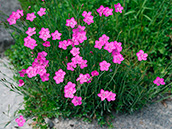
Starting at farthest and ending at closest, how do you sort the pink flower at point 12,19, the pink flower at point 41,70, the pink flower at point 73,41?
1. the pink flower at point 12,19
2. the pink flower at point 73,41
3. the pink flower at point 41,70

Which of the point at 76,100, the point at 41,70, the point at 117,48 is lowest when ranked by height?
the point at 76,100

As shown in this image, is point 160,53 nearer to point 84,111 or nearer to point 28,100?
point 84,111

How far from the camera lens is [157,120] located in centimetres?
233

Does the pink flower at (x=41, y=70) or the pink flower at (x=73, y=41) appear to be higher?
the pink flower at (x=73, y=41)

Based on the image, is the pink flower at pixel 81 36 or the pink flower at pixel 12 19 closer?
the pink flower at pixel 81 36

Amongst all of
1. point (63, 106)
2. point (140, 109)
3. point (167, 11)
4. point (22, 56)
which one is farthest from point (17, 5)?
point (140, 109)

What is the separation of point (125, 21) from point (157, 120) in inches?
63.1

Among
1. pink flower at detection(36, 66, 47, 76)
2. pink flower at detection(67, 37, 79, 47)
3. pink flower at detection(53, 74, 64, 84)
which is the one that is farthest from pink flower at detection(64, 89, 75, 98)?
pink flower at detection(67, 37, 79, 47)

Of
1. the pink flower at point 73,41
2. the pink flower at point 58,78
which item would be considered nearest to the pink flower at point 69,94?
the pink flower at point 58,78

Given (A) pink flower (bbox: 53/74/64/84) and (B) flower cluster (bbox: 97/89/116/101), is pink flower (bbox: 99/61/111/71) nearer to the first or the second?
(B) flower cluster (bbox: 97/89/116/101)

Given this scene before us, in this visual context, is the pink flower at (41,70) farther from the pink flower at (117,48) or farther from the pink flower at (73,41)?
the pink flower at (117,48)

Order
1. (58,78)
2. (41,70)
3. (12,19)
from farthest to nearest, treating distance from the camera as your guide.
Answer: (12,19) → (58,78) → (41,70)

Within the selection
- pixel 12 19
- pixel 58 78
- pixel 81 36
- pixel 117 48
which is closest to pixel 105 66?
pixel 117 48

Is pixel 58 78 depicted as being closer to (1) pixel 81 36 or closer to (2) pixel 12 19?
(1) pixel 81 36
